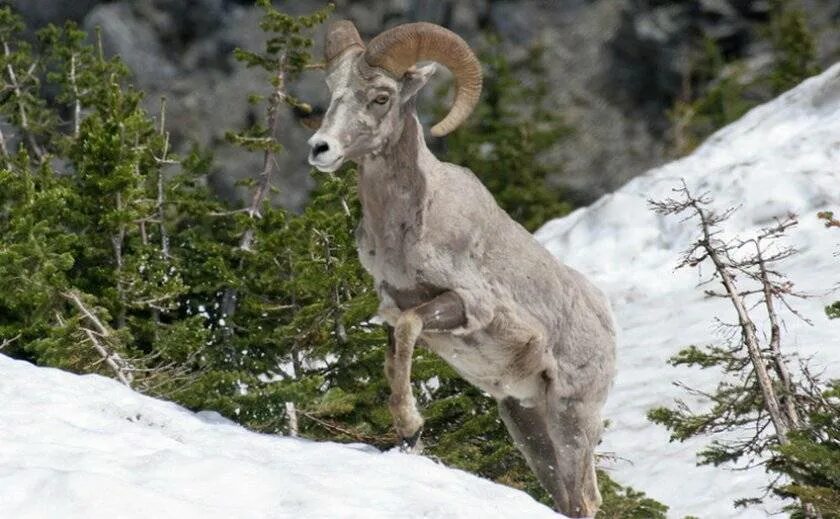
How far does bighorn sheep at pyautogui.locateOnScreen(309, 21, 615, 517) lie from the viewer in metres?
8.15

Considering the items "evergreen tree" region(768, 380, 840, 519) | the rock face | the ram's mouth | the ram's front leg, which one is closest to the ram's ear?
the ram's mouth

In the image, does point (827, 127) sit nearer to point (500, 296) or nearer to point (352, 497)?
point (500, 296)

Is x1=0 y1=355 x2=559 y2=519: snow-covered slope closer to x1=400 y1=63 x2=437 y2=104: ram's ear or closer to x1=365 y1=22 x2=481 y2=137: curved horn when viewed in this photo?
x1=400 y1=63 x2=437 y2=104: ram's ear

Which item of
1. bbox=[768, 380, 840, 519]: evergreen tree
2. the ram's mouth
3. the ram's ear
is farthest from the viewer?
the ram's ear

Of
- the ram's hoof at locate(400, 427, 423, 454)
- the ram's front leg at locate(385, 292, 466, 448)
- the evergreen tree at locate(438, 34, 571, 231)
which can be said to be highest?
the evergreen tree at locate(438, 34, 571, 231)

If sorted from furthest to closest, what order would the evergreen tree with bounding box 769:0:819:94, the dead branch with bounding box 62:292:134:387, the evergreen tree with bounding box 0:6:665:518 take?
the evergreen tree with bounding box 769:0:819:94
the evergreen tree with bounding box 0:6:665:518
the dead branch with bounding box 62:292:134:387

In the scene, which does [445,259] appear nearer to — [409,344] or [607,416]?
[409,344]

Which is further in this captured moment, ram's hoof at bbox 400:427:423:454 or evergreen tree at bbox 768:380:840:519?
evergreen tree at bbox 768:380:840:519

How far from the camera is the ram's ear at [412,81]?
8.38 metres

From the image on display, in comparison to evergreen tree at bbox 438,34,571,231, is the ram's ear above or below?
below

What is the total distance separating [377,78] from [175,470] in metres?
3.07

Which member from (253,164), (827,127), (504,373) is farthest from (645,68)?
(504,373)

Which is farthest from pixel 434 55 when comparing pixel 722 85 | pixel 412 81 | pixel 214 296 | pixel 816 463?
pixel 722 85

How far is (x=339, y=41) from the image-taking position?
8.58 metres
